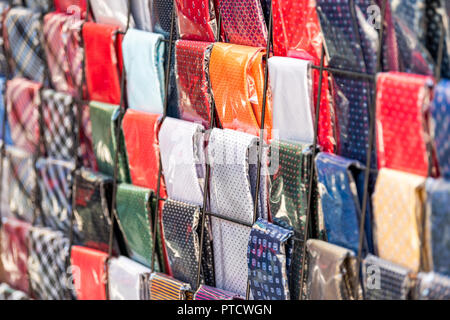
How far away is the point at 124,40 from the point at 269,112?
1.68 ft

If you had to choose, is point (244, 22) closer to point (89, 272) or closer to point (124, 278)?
point (124, 278)

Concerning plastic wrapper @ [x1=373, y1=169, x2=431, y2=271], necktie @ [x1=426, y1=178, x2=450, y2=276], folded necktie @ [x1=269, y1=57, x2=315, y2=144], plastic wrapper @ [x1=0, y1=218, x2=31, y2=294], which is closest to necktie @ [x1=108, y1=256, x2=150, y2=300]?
plastic wrapper @ [x1=0, y1=218, x2=31, y2=294]

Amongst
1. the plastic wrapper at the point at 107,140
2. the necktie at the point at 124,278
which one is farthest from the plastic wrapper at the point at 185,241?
the plastic wrapper at the point at 107,140

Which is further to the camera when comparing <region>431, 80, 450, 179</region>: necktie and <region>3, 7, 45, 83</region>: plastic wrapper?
<region>3, 7, 45, 83</region>: plastic wrapper

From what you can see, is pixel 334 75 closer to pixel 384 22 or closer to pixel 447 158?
pixel 384 22

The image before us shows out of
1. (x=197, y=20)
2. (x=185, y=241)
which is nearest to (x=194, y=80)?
(x=197, y=20)

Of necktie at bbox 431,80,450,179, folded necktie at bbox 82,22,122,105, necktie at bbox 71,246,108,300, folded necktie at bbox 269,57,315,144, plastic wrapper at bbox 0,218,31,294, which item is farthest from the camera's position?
plastic wrapper at bbox 0,218,31,294

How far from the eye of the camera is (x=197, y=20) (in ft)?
5.33

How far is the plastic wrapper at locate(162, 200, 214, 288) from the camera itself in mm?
1695

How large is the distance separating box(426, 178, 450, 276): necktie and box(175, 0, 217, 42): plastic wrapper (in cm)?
67

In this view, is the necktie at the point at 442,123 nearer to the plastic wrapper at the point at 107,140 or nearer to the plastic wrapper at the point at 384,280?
the plastic wrapper at the point at 384,280

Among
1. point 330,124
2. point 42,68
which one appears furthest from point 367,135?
point 42,68

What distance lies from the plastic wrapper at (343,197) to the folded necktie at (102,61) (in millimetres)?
743

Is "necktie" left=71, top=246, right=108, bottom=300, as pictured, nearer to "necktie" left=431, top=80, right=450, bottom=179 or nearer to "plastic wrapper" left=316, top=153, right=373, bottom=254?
"plastic wrapper" left=316, top=153, right=373, bottom=254
